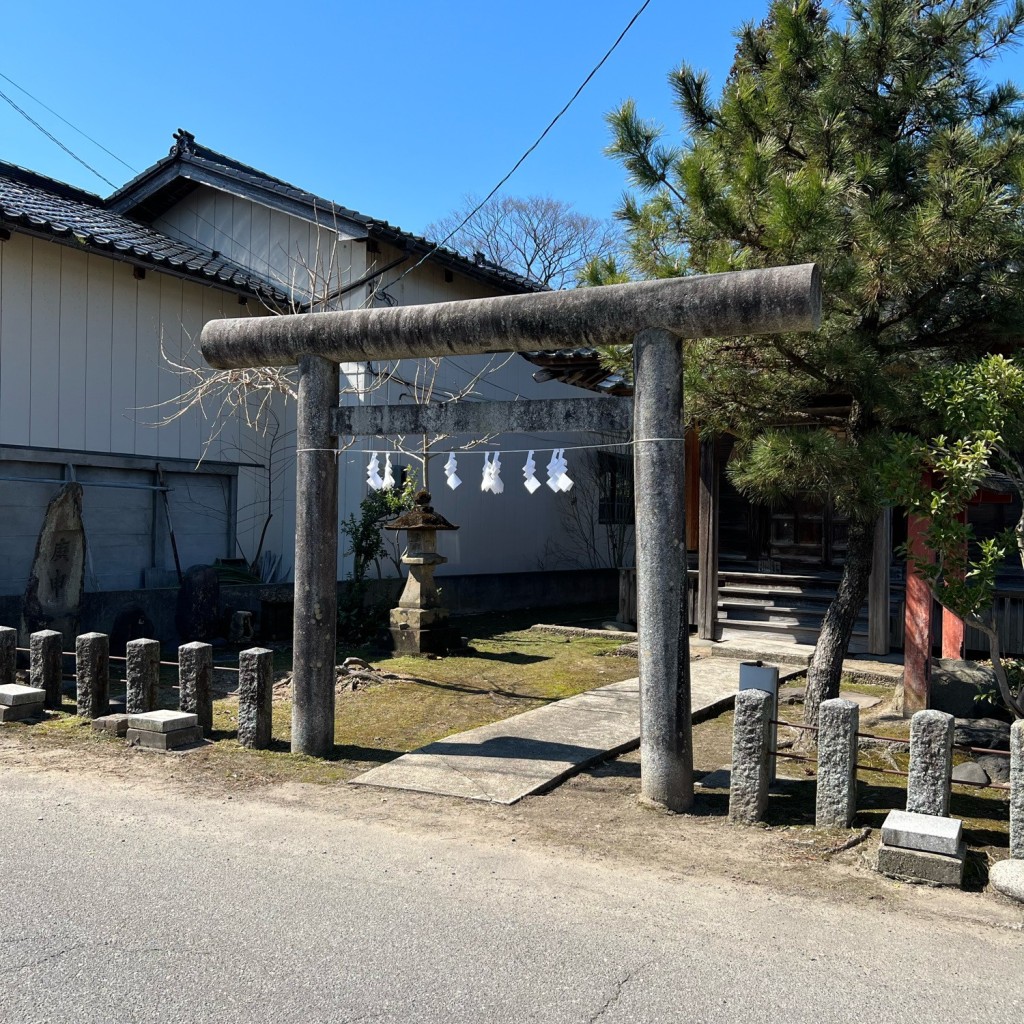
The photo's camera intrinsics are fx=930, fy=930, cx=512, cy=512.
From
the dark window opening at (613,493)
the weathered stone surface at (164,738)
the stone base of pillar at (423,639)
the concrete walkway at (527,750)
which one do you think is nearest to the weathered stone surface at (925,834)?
the concrete walkway at (527,750)

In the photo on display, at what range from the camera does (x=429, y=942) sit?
12.9ft

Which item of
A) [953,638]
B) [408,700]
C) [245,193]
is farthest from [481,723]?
[245,193]

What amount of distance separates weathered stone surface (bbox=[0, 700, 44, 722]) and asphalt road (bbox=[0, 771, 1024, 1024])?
3186 mm

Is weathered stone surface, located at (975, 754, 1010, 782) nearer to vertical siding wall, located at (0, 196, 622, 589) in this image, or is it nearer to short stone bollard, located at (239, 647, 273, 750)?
short stone bollard, located at (239, 647, 273, 750)

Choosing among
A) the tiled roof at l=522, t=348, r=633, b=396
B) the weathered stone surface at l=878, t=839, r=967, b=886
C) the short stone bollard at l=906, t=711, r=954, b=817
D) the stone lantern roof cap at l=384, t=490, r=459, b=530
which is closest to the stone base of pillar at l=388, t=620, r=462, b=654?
the stone lantern roof cap at l=384, t=490, r=459, b=530

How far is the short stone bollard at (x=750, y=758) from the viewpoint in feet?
18.0

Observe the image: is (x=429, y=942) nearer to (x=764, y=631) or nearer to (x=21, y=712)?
(x=21, y=712)

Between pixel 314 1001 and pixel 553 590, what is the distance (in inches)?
594

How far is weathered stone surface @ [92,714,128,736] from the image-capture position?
7488 mm

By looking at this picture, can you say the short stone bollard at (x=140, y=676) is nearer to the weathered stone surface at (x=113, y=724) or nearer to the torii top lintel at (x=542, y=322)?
the weathered stone surface at (x=113, y=724)

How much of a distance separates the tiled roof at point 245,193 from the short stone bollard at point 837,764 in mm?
9956

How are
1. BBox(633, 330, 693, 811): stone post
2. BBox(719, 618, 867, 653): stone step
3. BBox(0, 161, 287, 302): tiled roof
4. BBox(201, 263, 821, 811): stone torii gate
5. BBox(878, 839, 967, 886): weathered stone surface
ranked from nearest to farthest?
BBox(878, 839, 967, 886): weathered stone surface < BBox(201, 263, 821, 811): stone torii gate < BBox(633, 330, 693, 811): stone post < BBox(0, 161, 287, 302): tiled roof < BBox(719, 618, 867, 653): stone step

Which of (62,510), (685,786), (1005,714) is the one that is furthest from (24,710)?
(1005,714)

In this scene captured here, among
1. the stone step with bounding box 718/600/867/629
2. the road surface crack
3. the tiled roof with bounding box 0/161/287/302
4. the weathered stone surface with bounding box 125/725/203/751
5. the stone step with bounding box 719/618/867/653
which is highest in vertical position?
the tiled roof with bounding box 0/161/287/302
